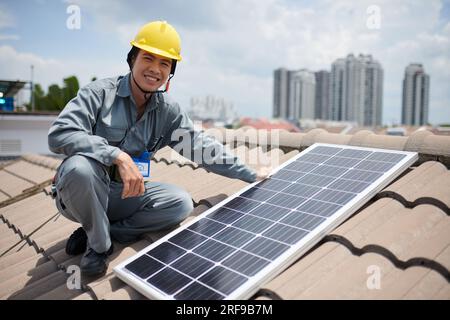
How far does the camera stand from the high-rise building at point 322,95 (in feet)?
345

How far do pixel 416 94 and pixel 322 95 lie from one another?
23672 millimetres

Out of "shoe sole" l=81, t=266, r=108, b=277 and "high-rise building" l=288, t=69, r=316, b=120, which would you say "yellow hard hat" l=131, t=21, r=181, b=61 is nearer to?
"shoe sole" l=81, t=266, r=108, b=277

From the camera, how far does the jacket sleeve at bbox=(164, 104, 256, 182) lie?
3.74 meters

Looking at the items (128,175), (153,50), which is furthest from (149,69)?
(128,175)

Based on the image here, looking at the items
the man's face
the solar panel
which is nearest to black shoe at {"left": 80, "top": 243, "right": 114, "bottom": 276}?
the solar panel

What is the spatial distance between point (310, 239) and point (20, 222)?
408 centimetres

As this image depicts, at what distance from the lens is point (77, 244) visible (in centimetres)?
355

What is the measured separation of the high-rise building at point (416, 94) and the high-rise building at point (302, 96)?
2349 centimetres

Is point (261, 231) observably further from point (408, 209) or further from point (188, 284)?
point (408, 209)

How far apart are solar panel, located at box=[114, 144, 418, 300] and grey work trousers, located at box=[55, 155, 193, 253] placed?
0.27 metres

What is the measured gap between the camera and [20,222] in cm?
521

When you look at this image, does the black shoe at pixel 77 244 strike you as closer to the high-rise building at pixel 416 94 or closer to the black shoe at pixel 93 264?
the black shoe at pixel 93 264

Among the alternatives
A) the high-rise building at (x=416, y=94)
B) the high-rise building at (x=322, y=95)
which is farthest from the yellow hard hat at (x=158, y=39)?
the high-rise building at (x=322, y=95)
